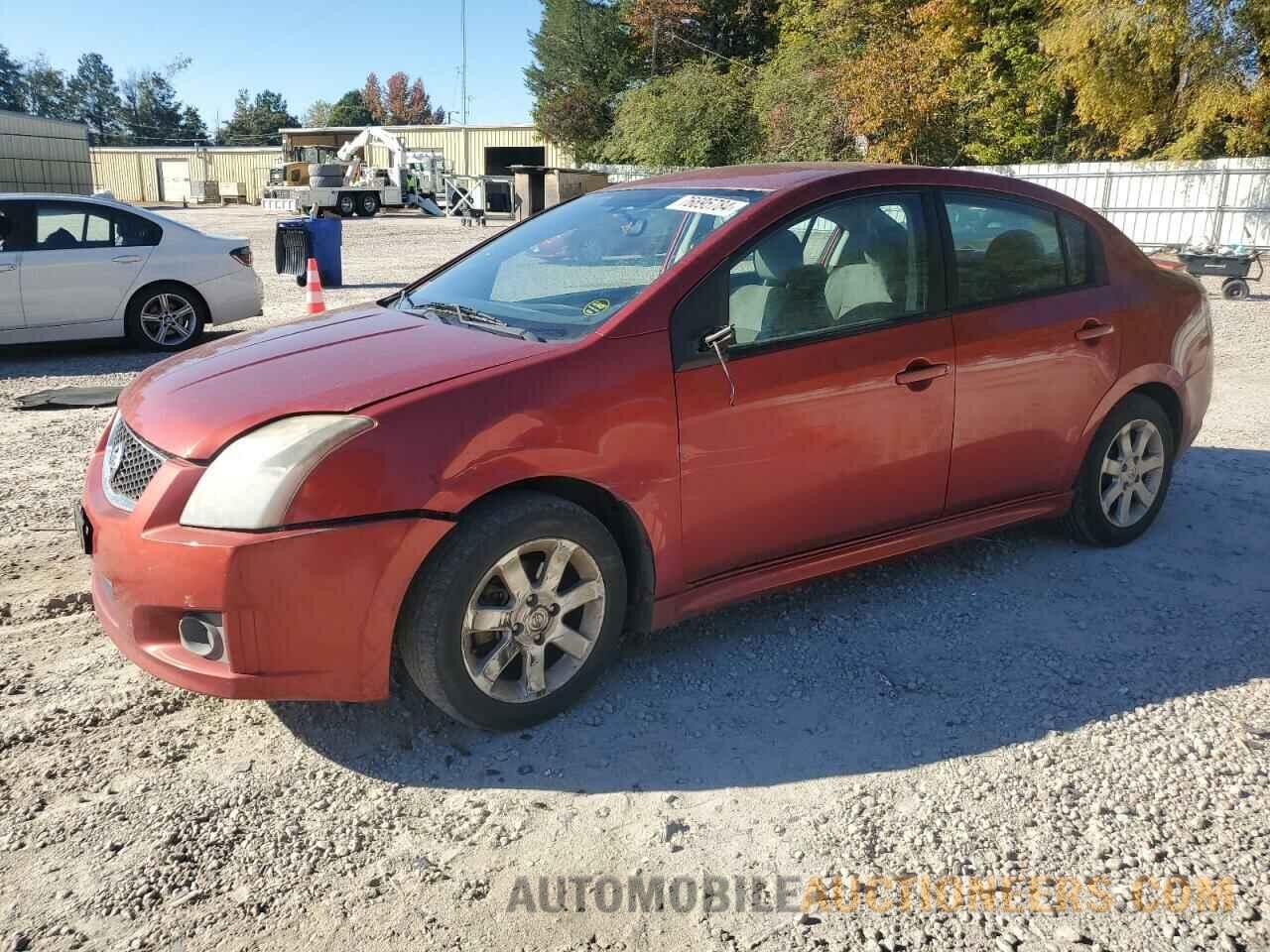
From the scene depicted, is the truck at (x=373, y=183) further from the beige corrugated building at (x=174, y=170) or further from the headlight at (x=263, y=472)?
the headlight at (x=263, y=472)

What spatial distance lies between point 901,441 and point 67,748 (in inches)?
116

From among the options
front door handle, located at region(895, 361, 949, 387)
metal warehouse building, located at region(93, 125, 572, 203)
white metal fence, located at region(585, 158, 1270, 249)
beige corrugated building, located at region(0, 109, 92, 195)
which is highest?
metal warehouse building, located at region(93, 125, 572, 203)

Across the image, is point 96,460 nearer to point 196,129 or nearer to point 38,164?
point 38,164

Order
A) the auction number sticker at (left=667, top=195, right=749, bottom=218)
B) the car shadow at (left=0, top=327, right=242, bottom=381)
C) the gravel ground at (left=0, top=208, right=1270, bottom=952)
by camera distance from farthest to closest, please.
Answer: the car shadow at (left=0, top=327, right=242, bottom=381), the auction number sticker at (left=667, top=195, right=749, bottom=218), the gravel ground at (left=0, top=208, right=1270, bottom=952)

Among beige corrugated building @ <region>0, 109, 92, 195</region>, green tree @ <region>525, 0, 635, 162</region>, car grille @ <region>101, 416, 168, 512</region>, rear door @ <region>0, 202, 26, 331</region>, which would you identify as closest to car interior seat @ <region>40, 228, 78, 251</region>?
rear door @ <region>0, 202, 26, 331</region>

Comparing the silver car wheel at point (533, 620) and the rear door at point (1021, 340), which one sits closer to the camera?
the silver car wheel at point (533, 620)

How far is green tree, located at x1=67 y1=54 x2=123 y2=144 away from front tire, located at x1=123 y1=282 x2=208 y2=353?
119 meters

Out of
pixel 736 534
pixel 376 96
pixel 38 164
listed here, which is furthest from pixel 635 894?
pixel 376 96

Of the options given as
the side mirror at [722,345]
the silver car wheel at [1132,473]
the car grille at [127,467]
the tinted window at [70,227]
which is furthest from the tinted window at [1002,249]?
the tinted window at [70,227]

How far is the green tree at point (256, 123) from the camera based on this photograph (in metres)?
112

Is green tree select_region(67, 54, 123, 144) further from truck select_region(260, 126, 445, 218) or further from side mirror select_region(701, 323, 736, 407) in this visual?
side mirror select_region(701, 323, 736, 407)

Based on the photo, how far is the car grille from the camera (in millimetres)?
3086

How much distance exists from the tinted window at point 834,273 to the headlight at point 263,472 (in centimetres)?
140

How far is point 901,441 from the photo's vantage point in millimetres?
3930
